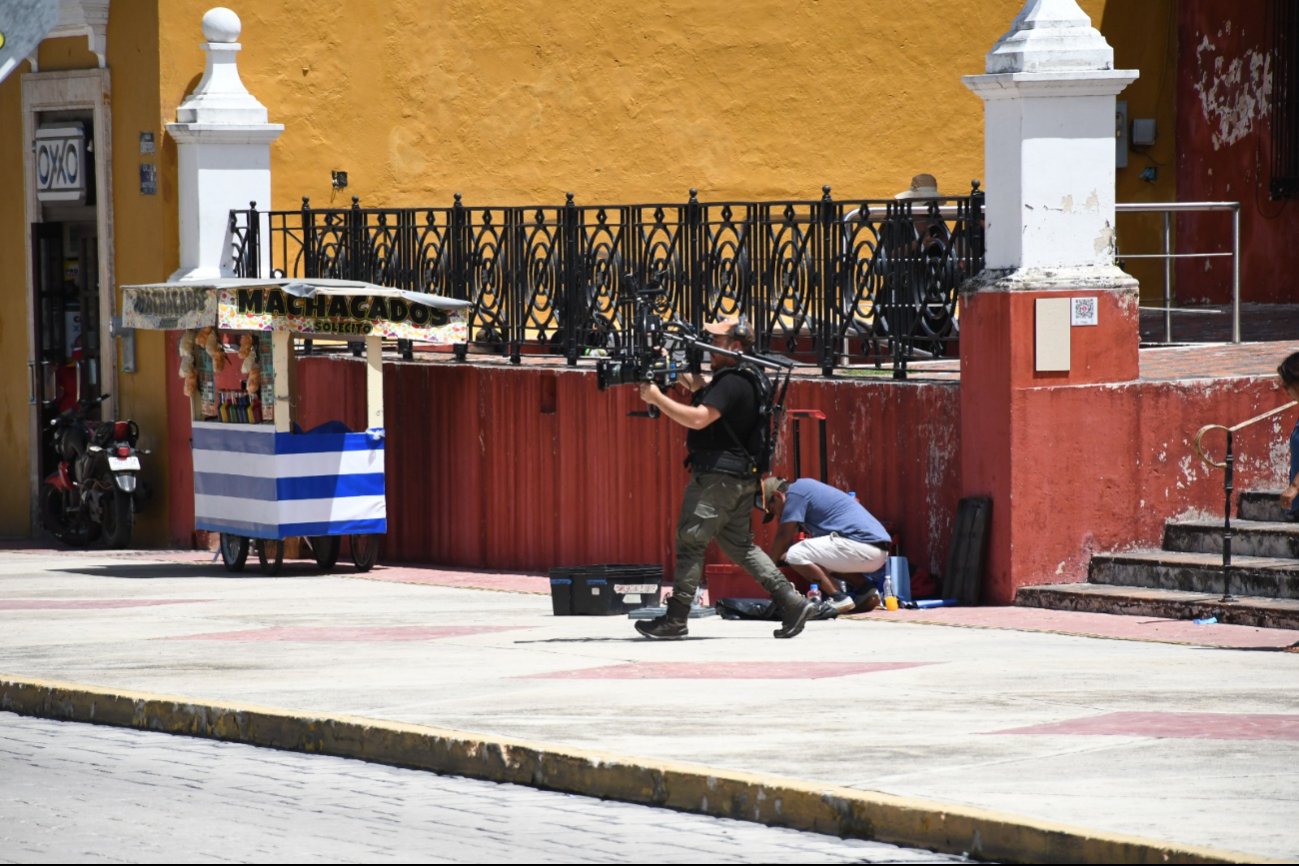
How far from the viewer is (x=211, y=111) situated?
2061 centimetres

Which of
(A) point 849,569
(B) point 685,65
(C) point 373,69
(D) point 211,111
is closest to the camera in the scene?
(A) point 849,569

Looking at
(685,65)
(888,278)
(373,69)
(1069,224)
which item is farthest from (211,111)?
(1069,224)

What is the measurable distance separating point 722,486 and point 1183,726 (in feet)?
12.3

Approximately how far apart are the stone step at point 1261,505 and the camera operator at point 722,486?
11.6ft

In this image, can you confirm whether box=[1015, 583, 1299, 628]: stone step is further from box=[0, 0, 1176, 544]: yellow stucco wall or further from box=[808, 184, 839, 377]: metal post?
box=[0, 0, 1176, 544]: yellow stucco wall

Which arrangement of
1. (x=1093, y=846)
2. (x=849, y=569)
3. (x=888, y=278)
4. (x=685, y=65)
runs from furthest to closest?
(x=685, y=65) < (x=888, y=278) < (x=849, y=569) < (x=1093, y=846)

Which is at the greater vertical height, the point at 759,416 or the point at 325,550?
the point at 759,416

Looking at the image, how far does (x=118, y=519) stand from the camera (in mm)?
20578

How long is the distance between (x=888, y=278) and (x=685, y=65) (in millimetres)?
7868

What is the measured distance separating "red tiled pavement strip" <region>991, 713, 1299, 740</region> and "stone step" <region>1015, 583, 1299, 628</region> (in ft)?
10.7

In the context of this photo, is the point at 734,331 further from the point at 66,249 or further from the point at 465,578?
the point at 66,249

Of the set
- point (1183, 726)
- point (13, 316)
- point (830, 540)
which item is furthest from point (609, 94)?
point (1183, 726)

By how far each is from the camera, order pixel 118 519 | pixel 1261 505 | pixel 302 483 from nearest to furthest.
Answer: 1. pixel 1261 505
2. pixel 302 483
3. pixel 118 519

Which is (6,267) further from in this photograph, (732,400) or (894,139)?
(732,400)
